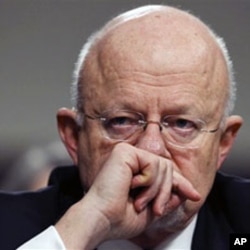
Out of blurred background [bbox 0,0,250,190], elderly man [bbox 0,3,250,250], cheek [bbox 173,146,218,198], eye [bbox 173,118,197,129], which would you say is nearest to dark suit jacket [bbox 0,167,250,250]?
elderly man [bbox 0,3,250,250]

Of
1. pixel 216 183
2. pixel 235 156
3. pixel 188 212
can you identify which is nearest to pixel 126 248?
pixel 188 212

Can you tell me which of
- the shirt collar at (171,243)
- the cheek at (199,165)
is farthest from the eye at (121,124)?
the shirt collar at (171,243)

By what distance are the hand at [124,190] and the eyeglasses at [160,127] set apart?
0.08 metres

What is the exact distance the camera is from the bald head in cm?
192

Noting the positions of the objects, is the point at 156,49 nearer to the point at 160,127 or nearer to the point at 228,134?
the point at 160,127

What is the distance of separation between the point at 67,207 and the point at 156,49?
44cm

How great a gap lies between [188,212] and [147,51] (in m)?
0.33

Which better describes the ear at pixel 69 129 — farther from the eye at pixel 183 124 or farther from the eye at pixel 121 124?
the eye at pixel 183 124

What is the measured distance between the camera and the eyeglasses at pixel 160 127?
6.14 feet

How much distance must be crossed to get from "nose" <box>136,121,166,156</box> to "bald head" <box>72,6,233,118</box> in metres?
0.12

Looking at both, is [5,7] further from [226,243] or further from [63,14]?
[226,243]

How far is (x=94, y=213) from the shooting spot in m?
1.78

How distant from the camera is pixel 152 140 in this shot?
1835 millimetres

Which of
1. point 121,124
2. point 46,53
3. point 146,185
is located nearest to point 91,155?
point 121,124
